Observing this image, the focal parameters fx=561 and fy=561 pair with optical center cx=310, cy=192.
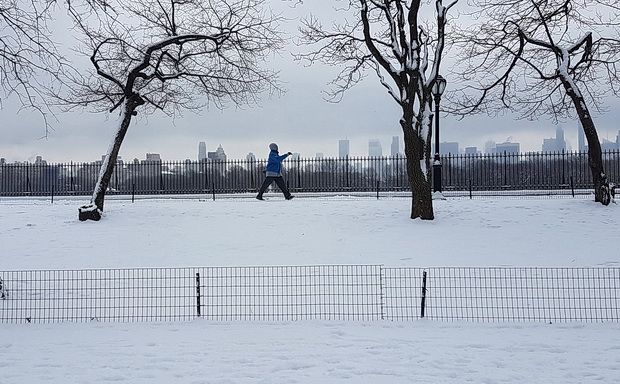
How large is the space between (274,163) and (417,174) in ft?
19.3

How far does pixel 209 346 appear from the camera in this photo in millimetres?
7320

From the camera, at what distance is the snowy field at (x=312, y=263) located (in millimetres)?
6426

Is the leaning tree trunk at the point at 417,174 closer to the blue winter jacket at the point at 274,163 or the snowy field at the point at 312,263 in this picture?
the snowy field at the point at 312,263

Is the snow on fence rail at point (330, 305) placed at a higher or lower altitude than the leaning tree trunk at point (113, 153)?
lower

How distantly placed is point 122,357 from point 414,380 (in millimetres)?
3520

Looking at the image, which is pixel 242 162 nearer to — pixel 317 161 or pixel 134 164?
pixel 317 161

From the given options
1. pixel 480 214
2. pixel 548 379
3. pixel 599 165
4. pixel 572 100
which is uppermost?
pixel 572 100

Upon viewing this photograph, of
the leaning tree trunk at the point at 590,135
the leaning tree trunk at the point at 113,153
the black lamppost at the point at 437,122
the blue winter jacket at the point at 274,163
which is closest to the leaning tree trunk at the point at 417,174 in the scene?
the black lamppost at the point at 437,122

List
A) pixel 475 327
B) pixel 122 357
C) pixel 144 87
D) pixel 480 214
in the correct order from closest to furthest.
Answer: pixel 122 357 → pixel 475 327 → pixel 480 214 → pixel 144 87

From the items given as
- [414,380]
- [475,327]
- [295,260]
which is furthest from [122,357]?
[295,260]

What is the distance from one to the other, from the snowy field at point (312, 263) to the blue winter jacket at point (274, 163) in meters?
1.57

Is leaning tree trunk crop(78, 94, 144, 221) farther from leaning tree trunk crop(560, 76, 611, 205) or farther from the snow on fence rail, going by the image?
leaning tree trunk crop(560, 76, 611, 205)

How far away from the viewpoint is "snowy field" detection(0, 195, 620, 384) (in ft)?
21.1

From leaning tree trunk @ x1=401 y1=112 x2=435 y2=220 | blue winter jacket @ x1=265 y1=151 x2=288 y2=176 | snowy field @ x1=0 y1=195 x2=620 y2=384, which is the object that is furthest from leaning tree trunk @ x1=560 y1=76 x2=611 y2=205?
blue winter jacket @ x1=265 y1=151 x2=288 y2=176
